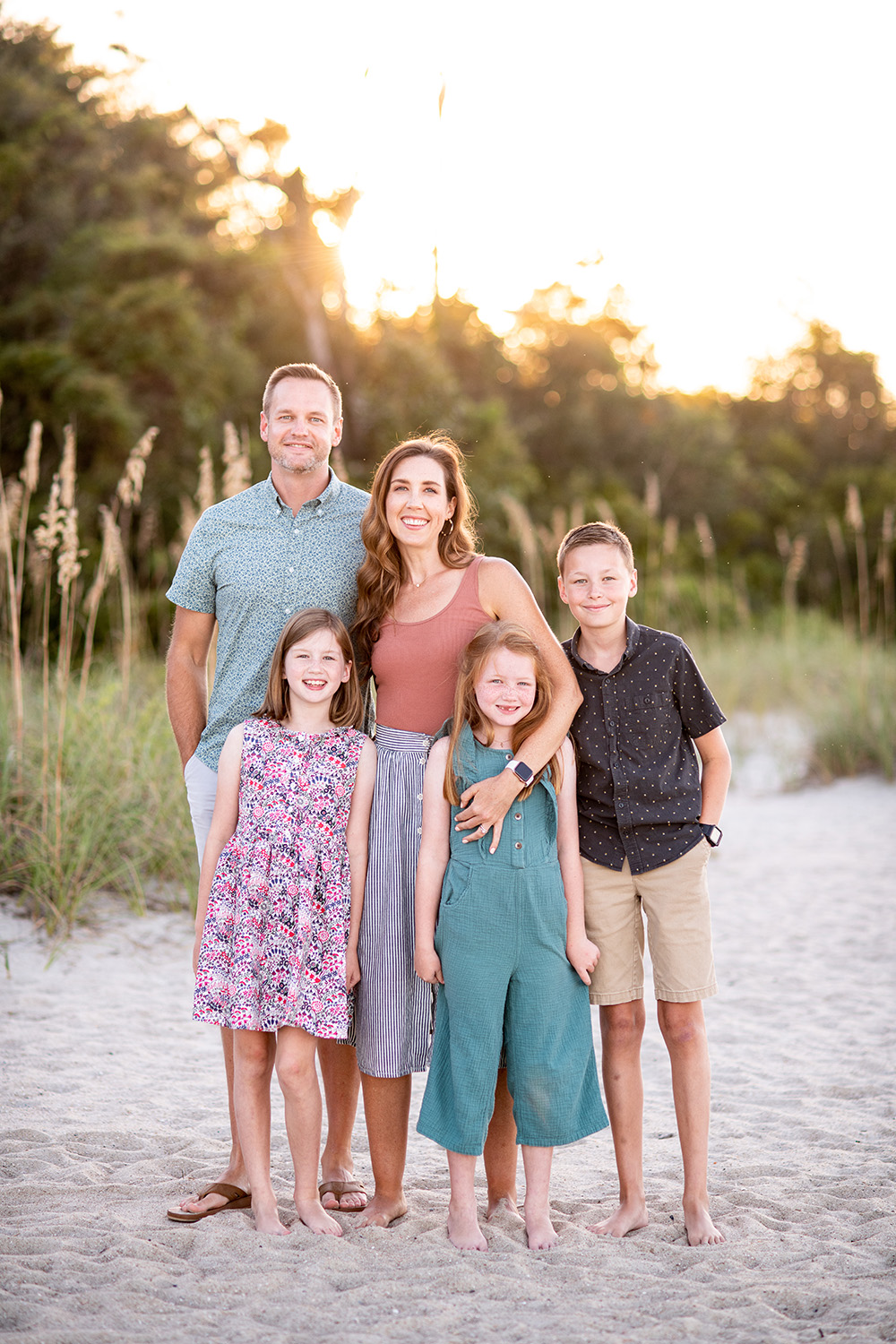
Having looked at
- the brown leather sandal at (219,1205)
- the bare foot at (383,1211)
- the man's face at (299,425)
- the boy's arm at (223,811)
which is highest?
the man's face at (299,425)

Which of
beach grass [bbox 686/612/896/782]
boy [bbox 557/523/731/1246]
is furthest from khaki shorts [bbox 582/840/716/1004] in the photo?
beach grass [bbox 686/612/896/782]

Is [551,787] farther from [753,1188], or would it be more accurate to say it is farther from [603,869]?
[753,1188]

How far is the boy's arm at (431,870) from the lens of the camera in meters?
2.58

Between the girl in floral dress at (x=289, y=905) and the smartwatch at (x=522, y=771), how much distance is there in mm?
359

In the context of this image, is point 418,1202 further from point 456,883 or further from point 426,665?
point 426,665

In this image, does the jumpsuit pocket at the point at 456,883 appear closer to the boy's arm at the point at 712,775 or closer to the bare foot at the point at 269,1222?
the boy's arm at the point at 712,775

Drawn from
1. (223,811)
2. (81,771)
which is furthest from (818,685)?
(223,811)

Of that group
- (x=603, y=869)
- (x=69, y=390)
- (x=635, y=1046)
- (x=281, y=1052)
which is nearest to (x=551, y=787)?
(x=603, y=869)

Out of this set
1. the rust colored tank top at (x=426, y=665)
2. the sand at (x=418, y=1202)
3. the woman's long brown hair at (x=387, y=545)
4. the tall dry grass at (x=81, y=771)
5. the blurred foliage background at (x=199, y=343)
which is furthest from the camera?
the blurred foliage background at (x=199, y=343)

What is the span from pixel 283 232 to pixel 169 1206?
14522 millimetres

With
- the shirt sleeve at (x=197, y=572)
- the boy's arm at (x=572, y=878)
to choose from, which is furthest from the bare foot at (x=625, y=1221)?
the shirt sleeve at (x=197, y=572)

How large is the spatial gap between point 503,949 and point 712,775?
0.68 m

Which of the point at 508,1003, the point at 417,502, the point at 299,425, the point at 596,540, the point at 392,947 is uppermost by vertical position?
the point at 299,425

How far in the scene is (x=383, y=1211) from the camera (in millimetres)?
2703
